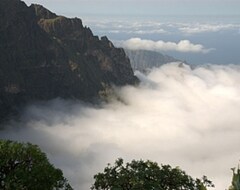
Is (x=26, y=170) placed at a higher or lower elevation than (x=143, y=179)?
lower

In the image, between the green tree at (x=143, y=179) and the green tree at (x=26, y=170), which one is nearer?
the green tree at (x=26, y=170)

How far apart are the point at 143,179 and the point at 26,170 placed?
1219 cm

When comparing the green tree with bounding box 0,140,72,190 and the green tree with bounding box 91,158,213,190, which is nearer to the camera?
the green tree with bounding box 0,140,72,190

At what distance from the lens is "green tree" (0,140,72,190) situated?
1700 inches

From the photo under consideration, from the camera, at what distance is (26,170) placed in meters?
44.8

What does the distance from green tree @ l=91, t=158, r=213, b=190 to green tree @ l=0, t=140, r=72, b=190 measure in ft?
15.8

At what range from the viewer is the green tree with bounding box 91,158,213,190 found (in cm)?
4522

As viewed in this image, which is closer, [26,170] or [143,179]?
[26,170]

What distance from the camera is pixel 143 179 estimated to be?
4606cm

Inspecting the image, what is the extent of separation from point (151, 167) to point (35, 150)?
13.5 meters

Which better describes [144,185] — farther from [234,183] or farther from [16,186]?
[234,183]

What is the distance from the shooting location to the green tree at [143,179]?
45219mm

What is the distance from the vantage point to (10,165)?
4581cm

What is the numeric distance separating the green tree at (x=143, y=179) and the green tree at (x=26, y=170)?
482 cm
